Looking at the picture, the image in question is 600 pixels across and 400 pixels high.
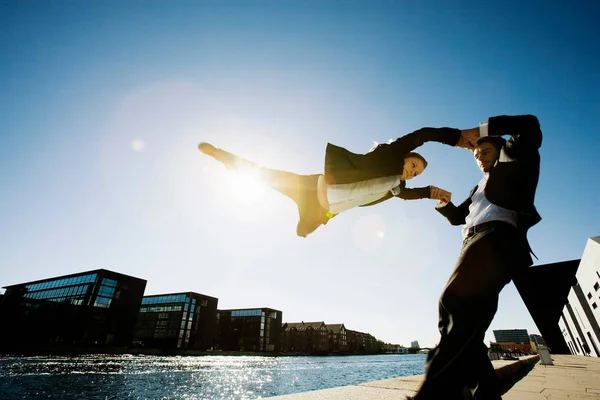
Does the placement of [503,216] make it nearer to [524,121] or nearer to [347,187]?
[524,121]

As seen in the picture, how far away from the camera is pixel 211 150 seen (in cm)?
229

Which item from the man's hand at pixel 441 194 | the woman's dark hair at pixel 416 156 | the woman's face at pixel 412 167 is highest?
the woman's dark hair at pixel 416 156

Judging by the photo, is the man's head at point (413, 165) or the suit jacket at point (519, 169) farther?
the man's head at point (413, 165)

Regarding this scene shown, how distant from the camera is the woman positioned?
2.16 m

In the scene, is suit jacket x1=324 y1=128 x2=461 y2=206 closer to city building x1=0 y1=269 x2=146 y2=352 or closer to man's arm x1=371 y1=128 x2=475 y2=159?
man's arm x1=371 y1=128 x2=475 y2=159

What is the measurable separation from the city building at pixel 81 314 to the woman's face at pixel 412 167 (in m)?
61.2

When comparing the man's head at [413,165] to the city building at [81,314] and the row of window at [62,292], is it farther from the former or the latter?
the row of window at [62,292]

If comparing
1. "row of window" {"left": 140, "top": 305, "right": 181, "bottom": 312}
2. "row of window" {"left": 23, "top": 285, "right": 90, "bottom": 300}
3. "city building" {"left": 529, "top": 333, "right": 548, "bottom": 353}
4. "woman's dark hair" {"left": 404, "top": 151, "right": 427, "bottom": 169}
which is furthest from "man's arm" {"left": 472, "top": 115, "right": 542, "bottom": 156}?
"row of window" {"left": 140, "top": 305, "right": 181, "bottom": 312}

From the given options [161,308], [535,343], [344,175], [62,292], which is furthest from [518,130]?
[161,308]

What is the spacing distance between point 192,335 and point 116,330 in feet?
66.5

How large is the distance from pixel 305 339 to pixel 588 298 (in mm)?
89730

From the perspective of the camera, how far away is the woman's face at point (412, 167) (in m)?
2.50

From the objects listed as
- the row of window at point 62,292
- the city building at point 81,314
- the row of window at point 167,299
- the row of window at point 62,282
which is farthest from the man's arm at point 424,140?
the row of window at point 167,299

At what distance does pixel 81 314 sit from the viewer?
4766cm
